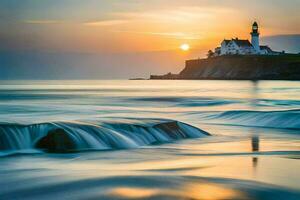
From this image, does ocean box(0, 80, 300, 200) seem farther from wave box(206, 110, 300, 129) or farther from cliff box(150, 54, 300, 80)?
cliff box(150, 54, 300, 80)

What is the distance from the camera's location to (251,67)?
14438cm

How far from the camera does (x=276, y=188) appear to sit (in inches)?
355

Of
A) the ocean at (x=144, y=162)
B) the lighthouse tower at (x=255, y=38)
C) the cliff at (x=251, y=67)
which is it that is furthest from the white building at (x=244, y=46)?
the ocean at (x=144, y=162)

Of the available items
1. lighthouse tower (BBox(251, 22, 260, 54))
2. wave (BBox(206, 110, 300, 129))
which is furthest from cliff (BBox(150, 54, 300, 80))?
wave (BBox(206, 110, 300, 129))

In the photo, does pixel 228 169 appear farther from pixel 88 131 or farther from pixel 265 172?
pixel 88 131

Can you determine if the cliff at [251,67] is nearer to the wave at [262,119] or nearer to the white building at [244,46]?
the white building at [244,46]

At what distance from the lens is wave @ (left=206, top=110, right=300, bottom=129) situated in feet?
73.8

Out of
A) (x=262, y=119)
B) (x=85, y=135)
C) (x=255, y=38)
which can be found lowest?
(x=85, y=135)

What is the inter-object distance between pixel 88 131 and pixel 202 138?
3952 mm

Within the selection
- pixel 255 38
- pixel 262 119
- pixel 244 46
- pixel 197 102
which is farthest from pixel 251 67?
pixel 262 119

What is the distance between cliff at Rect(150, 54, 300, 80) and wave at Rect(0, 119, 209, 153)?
121 meters

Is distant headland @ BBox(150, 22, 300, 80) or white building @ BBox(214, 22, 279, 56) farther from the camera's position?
white building @ BBox(214, 22, 279, 56)

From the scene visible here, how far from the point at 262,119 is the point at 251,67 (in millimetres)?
122728

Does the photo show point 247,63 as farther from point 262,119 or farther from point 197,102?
point 262,119
